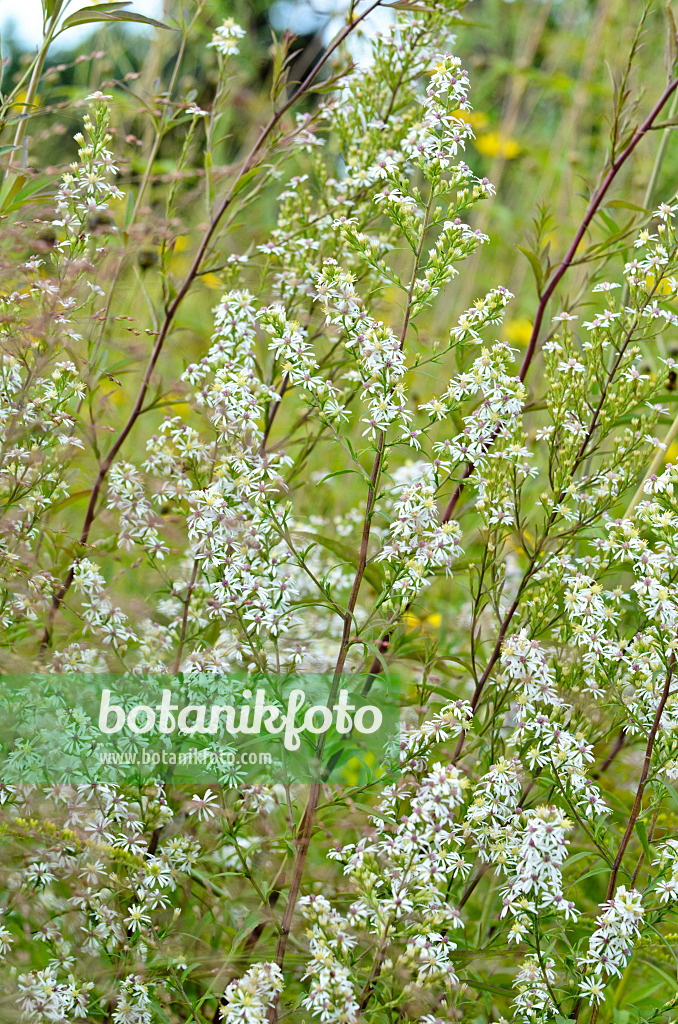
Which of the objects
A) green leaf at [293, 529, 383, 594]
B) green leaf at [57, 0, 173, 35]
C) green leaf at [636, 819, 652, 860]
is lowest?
green leaf at [636, 819, 652, 860]

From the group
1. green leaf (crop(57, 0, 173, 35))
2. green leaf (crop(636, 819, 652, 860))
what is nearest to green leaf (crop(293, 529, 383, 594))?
green leaf (crop(636, 819, 652, 860))

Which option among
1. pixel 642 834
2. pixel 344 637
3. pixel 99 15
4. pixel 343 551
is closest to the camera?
pixel 642 834

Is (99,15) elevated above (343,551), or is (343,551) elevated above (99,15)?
(99,15)

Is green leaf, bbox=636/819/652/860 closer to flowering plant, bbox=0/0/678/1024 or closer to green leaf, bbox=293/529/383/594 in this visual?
flowering plant, bbox=0/0/678/1024

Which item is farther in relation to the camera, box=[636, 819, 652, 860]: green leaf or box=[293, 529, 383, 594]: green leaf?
box=[293, 529, 383, 594]: green leaf

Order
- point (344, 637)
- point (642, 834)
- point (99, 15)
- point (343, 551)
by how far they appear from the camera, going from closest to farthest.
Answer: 1. point (642, 834)
2. point (344, 637)
3. point (99, 15)
4. point (343, 551)

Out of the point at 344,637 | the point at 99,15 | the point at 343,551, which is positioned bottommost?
the point at 344,637

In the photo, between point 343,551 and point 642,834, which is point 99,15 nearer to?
point 343,551

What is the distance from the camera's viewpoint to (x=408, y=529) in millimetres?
1600

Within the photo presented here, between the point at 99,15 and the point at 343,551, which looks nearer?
the point at 99,15

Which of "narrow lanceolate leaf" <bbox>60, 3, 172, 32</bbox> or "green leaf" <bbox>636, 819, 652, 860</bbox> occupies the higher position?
"narrow lanceolate leaf" <bbox>60, 3, 172, 32</bbox>

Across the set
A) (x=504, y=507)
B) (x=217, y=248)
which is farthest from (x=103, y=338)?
(x=504, y=507)

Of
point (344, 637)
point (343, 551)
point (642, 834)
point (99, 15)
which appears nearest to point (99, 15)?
point (99, 15)

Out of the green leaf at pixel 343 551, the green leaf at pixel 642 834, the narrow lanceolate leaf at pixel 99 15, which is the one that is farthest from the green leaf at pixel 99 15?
the green leaf at pixel 642 834
